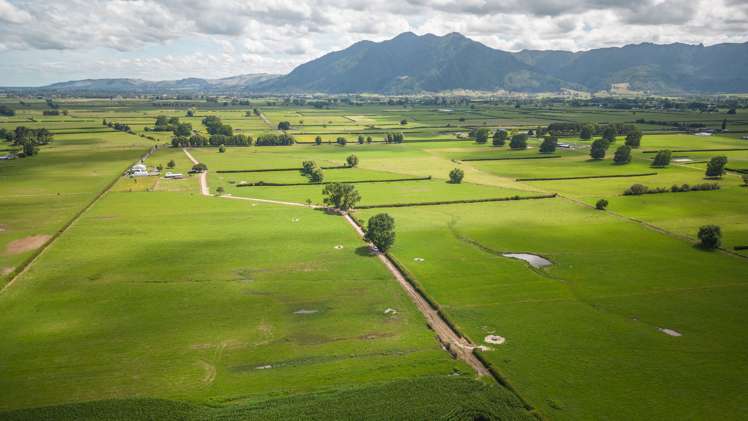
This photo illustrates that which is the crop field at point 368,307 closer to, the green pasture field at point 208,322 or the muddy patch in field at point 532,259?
the green pasture field at point 208,322

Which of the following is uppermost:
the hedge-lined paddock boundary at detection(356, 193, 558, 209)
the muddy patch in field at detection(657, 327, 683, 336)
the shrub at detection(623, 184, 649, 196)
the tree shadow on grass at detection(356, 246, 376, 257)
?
the shrub at detection(623, 184, 649, 196)

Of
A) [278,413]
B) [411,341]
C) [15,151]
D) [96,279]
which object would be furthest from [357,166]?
[15,151]

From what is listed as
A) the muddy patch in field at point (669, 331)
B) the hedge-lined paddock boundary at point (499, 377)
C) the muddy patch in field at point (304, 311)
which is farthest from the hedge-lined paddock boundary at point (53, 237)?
the muddy patch in field at point (669, 331)

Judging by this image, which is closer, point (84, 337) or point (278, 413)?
point (278, 413)

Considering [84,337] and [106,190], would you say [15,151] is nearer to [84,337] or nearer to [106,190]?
[106,190]

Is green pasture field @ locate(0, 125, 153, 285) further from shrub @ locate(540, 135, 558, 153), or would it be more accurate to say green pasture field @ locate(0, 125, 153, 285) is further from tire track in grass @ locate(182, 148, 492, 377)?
shrub @ locate(540, 135, 558, 153)

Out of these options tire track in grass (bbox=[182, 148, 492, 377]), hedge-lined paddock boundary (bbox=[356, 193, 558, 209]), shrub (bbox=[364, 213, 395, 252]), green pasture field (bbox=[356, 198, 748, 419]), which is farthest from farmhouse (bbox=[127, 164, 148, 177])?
tire track in grass (bbox=[182, 148, 492, 377])
